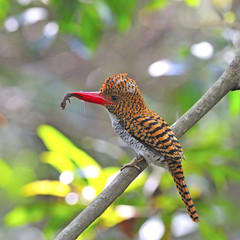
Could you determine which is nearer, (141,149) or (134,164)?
(134,164)

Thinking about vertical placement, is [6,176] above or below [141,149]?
above

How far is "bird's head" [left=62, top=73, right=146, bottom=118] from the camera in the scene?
9.41 feet

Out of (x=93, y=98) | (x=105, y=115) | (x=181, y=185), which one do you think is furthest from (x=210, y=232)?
(x=105, y=115)

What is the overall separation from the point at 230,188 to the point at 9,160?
2.34 m

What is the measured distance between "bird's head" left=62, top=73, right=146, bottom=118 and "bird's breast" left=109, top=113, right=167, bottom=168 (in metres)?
0.07

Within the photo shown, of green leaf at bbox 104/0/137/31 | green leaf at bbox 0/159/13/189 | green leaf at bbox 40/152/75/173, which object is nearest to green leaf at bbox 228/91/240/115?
green leaf at bbox 104/0/137/31

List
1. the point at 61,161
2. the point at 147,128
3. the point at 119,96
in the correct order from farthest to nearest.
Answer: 1. the point at 61,161
2. the point at 119,96
3. the point at 147,128

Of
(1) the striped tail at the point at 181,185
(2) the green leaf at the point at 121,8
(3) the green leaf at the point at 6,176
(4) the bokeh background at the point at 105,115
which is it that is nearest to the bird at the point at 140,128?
(1) the striped tail at the point at 181,185

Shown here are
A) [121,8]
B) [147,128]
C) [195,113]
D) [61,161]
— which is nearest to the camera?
[195,113]

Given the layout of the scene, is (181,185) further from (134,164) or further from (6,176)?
(6,176)

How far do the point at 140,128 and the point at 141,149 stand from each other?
108mm

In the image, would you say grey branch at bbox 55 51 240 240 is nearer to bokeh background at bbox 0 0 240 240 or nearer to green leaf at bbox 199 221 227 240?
bokeh background at bbox 0 0 240 240

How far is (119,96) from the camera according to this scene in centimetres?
291

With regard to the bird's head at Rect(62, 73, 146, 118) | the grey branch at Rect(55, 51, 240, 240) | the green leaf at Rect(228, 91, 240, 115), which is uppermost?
the bird's head at Rect(62, 73, 146, 118)
